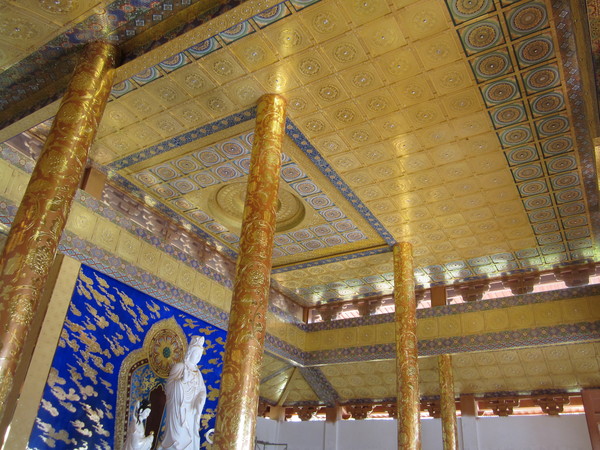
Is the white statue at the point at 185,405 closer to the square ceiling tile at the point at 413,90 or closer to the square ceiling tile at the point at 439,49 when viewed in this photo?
the square ceiling tile at the point at 413,90

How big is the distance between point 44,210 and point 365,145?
4810 mm

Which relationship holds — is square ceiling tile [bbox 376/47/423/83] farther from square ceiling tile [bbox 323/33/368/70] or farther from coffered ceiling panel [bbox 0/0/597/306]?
square ceiling tile [bbox 323/33/368/70]

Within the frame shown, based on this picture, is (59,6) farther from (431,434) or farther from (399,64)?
(431,434)

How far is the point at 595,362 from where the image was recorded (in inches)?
455

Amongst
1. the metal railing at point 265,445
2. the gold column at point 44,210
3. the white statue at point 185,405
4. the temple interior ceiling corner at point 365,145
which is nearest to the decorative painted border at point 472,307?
the temple interior ceiling corner at point 365,145

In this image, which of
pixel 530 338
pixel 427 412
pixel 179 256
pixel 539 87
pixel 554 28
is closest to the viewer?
pixel 554 28

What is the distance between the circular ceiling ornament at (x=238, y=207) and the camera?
970cm

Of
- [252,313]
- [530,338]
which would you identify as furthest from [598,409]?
[252,313]

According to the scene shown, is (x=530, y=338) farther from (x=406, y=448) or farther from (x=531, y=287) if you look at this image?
(x=406, y=448)

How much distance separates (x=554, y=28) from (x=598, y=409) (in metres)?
9.48

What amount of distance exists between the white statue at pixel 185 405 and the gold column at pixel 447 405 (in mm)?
6692

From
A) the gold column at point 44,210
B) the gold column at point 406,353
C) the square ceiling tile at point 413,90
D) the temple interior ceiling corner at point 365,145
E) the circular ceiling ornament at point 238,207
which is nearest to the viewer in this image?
the gold column at point 44,210

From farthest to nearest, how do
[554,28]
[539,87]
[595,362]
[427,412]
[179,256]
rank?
[427,412] → [595,362] → [179,256] → [539,87] → [554,28]

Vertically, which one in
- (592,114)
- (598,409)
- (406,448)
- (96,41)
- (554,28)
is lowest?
(406,448)
